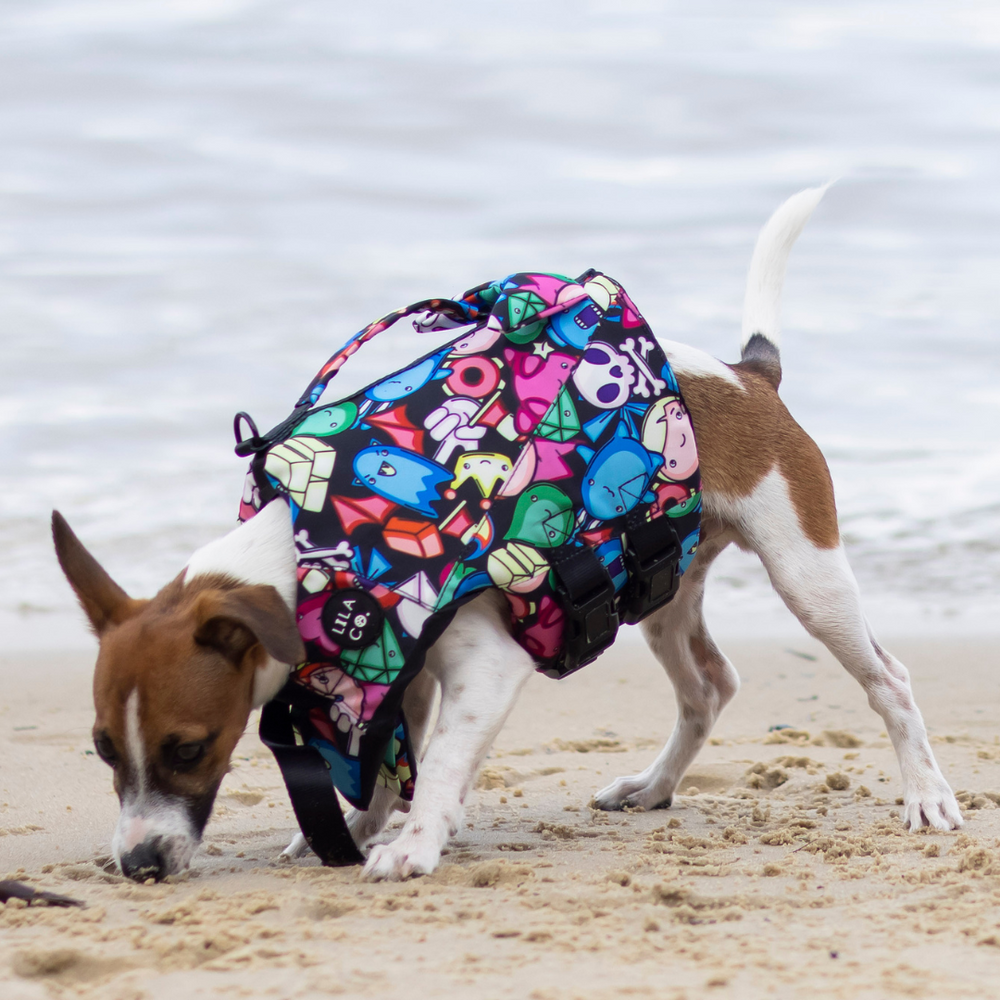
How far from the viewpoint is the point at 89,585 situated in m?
2.96

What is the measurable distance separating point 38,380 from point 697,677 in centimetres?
1154

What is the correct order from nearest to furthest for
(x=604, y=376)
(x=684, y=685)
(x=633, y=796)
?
(x=604, y=376) → (x=633, y=796) → (x=684, y=685)

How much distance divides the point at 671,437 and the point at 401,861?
4.34ft

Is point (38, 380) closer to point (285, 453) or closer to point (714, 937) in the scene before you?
point (285, 453)

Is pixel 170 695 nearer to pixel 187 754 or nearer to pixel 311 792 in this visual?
pixel 187 754

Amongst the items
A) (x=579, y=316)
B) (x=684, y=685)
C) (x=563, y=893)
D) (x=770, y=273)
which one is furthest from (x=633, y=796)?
(x=770, y=273)

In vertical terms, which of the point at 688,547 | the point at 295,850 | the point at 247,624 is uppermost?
the point at 247,624

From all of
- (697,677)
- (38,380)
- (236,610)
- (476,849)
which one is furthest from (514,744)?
(38,380)

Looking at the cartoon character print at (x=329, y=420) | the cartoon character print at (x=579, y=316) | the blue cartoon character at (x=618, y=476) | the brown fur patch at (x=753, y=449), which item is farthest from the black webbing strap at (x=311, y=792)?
the brown fur patch at (x=753, y=449)

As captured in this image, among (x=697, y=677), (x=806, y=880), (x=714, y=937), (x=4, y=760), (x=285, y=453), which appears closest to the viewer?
(x=714, y=937)

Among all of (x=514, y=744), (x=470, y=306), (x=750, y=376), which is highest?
(x=470, y=306)

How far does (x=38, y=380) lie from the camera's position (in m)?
13.8

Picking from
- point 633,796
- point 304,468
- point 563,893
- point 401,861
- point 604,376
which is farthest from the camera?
point 633,796

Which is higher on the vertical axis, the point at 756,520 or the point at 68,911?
the point at 756,520
